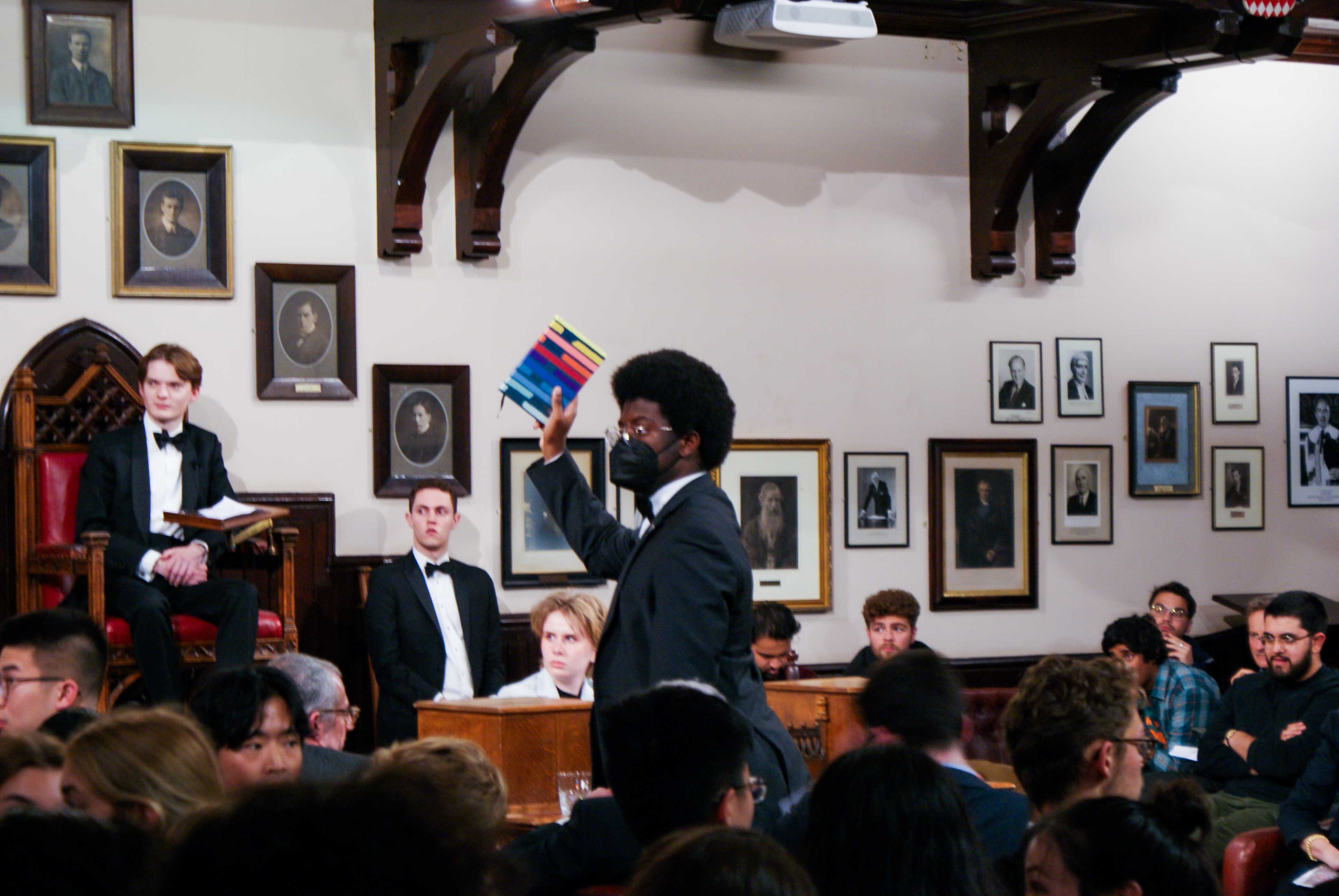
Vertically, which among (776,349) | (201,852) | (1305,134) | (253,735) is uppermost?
(1305,134)

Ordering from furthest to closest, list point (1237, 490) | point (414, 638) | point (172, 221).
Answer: point (1237, 490)
point (172, 221)
point (414, 638)

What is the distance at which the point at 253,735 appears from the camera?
9.69 feet

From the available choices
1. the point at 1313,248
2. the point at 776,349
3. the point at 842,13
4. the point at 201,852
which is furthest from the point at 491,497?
the point at 201,852

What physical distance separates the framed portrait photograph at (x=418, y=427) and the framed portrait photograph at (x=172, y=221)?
31.5 inches

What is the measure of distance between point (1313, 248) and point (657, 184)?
3.64 metres

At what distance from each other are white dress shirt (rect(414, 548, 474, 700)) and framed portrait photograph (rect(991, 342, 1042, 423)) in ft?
9.63

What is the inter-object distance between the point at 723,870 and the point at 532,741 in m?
2.82

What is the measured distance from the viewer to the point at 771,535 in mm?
7363

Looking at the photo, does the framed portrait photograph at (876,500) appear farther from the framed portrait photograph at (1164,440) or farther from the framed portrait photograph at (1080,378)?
the framed portrait photograph at (1164,440)

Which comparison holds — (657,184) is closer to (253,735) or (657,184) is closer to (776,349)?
(776,349)

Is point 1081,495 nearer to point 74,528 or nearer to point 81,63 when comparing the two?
point 74,528

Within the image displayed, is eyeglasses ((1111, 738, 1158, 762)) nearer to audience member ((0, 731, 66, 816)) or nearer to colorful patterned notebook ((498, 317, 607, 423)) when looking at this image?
colorful patterned notebook ((498, 317, 607, 423))

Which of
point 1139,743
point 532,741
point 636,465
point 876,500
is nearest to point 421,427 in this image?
point 876,500

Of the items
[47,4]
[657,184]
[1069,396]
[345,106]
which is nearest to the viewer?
[47,4]
